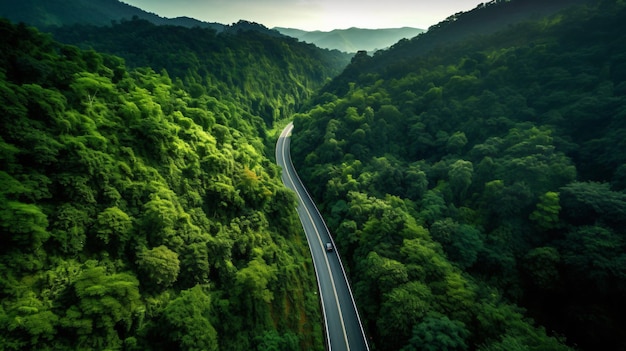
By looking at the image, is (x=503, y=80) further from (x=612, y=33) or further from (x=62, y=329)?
(x=62, y=329)

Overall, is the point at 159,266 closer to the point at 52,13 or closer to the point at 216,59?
the point at 216,59

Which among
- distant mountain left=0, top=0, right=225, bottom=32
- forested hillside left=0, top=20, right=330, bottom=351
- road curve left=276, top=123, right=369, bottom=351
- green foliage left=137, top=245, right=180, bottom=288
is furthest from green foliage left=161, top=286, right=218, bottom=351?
distant mountain left=0, top=0, right=225, bottom=32

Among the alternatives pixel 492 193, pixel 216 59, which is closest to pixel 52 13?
pixel 216 59

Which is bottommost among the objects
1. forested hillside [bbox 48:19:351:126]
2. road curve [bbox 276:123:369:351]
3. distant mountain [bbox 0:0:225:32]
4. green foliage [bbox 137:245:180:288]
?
road curve [bbox 276:123:369:351]

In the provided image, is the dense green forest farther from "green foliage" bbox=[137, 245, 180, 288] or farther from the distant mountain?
the distant mountain

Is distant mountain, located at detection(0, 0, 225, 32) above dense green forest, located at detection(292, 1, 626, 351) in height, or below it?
above
